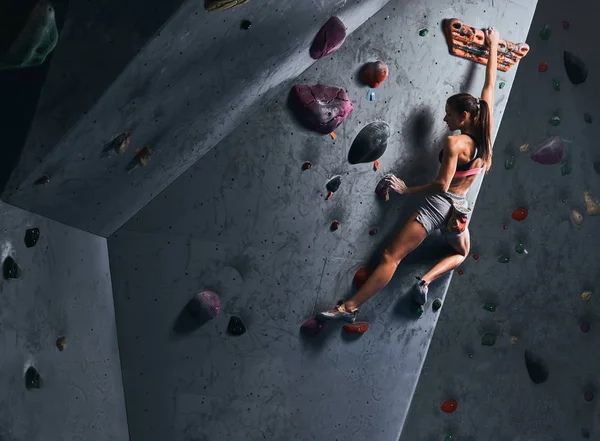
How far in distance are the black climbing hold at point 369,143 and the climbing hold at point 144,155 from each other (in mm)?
948

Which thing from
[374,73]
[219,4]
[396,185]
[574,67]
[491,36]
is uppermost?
[219,4]

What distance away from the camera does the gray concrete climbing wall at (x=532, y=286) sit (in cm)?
475

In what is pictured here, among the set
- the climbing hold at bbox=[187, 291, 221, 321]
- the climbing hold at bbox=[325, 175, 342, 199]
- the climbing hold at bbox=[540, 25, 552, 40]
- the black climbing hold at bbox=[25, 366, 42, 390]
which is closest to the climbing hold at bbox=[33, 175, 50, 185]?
the black climbing hold at bbox=[25, 366, 42, 390]

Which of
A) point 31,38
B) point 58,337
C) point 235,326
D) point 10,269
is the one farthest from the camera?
point 235,326

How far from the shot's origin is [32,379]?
286 centimetres

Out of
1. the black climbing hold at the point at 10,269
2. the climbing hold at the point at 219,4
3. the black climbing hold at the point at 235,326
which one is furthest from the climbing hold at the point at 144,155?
the black climbing hold at the point at 235,326

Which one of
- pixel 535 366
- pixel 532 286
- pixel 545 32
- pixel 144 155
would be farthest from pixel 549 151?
pixel 144 155

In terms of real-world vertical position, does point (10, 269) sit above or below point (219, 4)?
below

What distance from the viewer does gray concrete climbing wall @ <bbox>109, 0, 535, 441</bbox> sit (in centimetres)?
361

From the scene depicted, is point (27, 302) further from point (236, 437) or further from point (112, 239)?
point (236, 437)

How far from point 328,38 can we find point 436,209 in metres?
0.90

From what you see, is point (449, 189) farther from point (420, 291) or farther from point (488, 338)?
point (488, 338)

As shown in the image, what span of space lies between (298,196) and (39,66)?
159 cm

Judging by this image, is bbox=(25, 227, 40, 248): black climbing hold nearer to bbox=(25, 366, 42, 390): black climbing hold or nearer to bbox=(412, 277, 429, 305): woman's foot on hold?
bbox=(25, 366, 42, 390): black climbing hold
